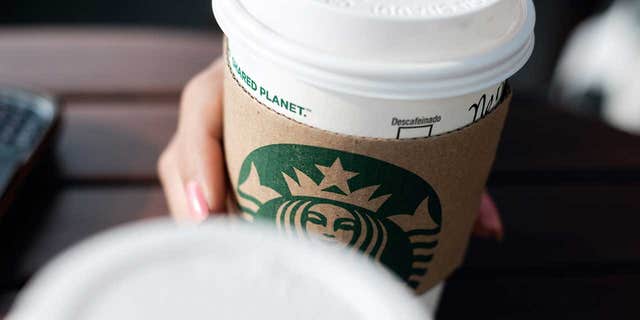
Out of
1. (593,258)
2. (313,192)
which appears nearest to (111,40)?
(313,192)

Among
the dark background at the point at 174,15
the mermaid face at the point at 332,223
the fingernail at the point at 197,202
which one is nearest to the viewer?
the mermaid face at the point at 332,223

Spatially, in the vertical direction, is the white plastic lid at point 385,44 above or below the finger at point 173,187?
above

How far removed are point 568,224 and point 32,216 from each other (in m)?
0.60

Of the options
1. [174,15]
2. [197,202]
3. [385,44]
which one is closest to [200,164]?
[197,202]

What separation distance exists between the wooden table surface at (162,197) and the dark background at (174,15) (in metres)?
0.86

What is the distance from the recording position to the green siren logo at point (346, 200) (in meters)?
0.52

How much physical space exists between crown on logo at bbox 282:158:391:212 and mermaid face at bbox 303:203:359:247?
1cm

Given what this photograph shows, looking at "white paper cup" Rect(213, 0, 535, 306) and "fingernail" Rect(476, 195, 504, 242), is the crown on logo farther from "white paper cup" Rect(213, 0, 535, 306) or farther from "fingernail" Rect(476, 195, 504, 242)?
"fingernail" Rect(476, 195, 504, 242)

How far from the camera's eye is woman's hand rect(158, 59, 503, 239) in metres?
0.65

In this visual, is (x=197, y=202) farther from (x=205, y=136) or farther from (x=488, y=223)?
(x=488, y=223)

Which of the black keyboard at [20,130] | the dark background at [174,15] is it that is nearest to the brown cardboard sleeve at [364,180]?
the black keyboard at [20,130]

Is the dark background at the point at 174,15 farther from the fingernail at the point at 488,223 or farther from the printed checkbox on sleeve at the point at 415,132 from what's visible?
the printed checkbox on sleeve at the point at 415,132

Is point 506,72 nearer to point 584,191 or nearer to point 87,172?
point 584,191

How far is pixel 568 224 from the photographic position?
0.81m
